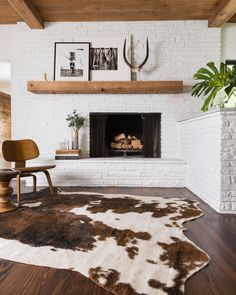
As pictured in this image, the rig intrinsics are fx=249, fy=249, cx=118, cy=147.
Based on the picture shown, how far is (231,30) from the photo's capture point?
4.41 metres

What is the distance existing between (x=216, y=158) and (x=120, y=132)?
2169 mm

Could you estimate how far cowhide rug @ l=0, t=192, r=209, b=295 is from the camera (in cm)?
133

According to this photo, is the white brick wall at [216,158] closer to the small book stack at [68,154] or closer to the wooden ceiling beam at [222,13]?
the wooden ceiling beam at [222,13]

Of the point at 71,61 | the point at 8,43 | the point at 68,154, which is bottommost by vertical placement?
the point at 68,154

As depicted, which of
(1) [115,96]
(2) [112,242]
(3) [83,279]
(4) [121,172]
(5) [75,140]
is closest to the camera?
(3) [83,279]

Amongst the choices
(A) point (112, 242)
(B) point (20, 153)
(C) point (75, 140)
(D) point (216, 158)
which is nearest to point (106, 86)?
(C) point (75, 140)

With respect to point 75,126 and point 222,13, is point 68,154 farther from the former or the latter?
point 222,13

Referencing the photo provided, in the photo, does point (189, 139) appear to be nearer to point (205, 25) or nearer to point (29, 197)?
point (205, 25)

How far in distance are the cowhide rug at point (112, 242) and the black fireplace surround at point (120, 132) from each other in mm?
1645

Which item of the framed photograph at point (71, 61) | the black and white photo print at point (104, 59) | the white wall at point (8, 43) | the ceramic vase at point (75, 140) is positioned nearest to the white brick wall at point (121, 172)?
the ceramic vase at point (75, 140)

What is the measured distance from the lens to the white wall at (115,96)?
4.31 m

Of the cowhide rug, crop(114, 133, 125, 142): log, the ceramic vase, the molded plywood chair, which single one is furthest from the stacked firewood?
the cowhide rug

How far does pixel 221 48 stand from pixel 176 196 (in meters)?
2.85

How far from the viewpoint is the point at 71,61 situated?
4.33 metres
